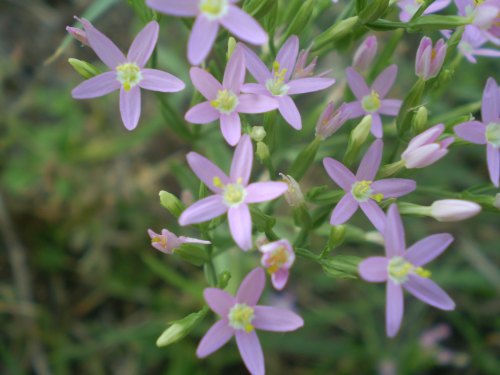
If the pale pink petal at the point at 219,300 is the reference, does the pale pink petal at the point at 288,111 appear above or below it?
above

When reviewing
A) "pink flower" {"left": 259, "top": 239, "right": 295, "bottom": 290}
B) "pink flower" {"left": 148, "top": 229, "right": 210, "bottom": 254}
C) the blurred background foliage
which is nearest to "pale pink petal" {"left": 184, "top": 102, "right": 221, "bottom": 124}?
"pink flower" {"left": 148, "top": 229, "right": 210, "bottom": 254}

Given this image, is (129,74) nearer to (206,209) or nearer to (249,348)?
(206,209)

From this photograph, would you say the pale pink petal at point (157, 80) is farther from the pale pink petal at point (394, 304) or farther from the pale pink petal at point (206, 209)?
the pale pink petal at point (394, 304)

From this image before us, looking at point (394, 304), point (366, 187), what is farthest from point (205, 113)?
point (394, 304)

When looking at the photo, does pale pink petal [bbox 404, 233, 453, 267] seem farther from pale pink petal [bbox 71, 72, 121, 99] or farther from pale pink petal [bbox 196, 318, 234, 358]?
pale pink petal [bbox 71, 72, 121, 99]

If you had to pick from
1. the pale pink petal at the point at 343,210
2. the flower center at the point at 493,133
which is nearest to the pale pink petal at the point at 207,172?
the pale pink petal at the point at 343,210

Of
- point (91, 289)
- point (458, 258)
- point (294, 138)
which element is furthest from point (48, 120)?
point (458, 258)
